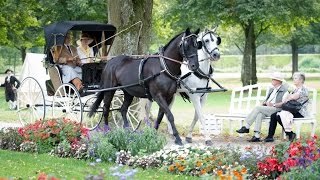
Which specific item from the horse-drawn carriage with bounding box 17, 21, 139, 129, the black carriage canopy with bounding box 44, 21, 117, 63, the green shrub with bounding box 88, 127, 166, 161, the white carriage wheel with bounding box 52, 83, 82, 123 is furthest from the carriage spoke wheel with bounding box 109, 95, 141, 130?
the green shrub with bounding box 88, 127, 166, 161

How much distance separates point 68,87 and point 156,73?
10.1 feet

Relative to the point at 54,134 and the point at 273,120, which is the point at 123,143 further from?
the point at 273,120

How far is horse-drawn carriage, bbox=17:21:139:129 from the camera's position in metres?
15.2

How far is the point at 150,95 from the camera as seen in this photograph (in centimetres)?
1351

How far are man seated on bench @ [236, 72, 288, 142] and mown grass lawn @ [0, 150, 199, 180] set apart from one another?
180 inches

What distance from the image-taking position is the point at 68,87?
1534 centimetres

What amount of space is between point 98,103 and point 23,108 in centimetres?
290

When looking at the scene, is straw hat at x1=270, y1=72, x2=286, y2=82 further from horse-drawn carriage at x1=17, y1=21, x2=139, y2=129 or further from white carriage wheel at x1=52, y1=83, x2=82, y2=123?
white carriage wheel at x1=52, y1=83, x2=82, y2=123

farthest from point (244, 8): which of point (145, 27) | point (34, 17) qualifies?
point (145, 27)

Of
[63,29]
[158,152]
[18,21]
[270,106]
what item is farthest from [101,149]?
[18,21]

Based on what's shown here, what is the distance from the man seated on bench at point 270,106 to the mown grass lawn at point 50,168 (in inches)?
180

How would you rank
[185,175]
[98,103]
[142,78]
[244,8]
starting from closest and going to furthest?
[185,175]
[142,78]
[98,103]
[244,8]

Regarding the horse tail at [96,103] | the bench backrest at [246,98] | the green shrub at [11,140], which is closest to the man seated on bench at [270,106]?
the bench backrest at [246,98]

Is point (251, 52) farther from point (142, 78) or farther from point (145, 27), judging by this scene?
point (142, 78)
